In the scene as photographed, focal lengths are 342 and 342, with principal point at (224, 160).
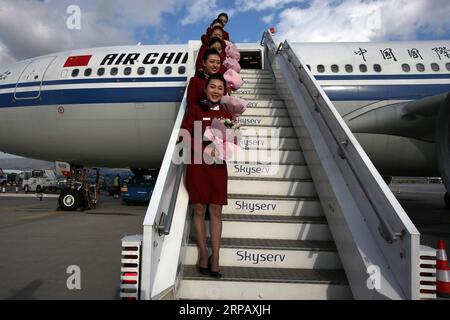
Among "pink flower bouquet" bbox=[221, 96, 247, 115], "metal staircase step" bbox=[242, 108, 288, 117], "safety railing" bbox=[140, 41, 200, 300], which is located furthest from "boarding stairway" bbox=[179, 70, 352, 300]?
"pink flower bouquet" bbox=[221, 96, 247, 115]

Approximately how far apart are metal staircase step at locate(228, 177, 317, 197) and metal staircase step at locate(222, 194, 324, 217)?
0.25 metres

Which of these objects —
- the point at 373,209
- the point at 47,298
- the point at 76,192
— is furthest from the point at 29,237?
the point at 373,209

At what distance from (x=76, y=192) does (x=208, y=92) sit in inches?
344

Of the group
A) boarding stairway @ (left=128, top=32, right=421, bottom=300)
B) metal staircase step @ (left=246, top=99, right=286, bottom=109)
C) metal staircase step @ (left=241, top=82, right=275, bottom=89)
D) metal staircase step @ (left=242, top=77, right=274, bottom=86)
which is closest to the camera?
boarding stairway @ (left=128, top=32, right=421, bottom=300)

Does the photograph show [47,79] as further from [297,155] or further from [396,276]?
[396,276]

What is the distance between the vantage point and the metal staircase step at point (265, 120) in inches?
213

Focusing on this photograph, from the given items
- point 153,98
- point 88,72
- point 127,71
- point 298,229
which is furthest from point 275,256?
point 88,72

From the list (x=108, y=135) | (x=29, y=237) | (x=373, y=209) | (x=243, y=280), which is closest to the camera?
(x=373, y=209)

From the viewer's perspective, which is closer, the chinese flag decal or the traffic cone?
the traffic cone

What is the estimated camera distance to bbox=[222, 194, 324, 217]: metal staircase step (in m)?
3.68

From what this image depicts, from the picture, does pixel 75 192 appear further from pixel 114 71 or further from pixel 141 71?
pixel 141 71

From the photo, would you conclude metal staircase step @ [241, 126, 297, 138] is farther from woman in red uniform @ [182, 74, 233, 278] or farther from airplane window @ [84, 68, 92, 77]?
airplane window @ [84, 68, 92, 77]

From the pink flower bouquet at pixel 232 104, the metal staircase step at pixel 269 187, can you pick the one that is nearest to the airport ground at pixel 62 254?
the metal staircase step at pixel 269 187

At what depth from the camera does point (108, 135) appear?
346 inches
